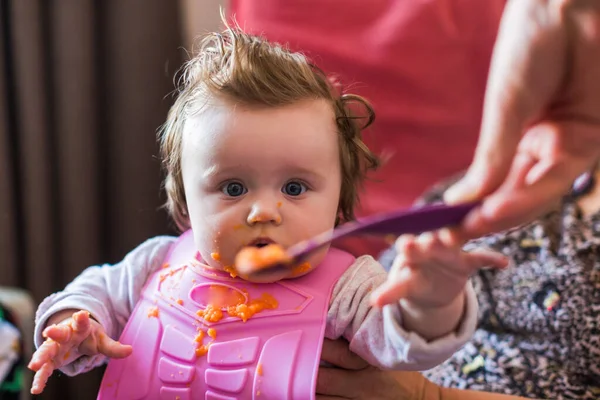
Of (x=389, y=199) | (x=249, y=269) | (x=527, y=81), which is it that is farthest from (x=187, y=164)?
(x=389, y=199)

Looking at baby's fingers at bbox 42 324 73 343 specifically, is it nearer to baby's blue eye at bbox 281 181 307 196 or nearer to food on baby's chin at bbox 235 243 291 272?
food on baby's chin at bbox 235 243 291 272

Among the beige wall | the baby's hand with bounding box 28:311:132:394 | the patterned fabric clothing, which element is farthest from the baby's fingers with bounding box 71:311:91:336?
the beige wall

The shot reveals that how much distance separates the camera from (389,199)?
60.0 inches

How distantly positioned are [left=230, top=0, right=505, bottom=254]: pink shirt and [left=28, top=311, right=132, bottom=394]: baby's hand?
73 cm

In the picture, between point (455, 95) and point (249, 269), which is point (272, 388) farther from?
point (455, 95)

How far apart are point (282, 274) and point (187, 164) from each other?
0.68 ft

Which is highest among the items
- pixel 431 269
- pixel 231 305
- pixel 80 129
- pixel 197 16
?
pixel 197 16

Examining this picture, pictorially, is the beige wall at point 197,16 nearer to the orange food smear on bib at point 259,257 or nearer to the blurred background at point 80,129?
the blurred background at point 80,129

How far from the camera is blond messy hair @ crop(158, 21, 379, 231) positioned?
2.76 feet

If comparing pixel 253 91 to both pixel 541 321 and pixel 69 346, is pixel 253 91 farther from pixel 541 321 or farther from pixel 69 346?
pixel 541 321

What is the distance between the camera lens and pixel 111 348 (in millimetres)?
835

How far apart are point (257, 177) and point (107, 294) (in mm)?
334

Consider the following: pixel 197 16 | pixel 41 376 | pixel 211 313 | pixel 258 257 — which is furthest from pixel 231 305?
pixel 197 16

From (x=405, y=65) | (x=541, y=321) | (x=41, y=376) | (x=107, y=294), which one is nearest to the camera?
(x=41, y=376)
